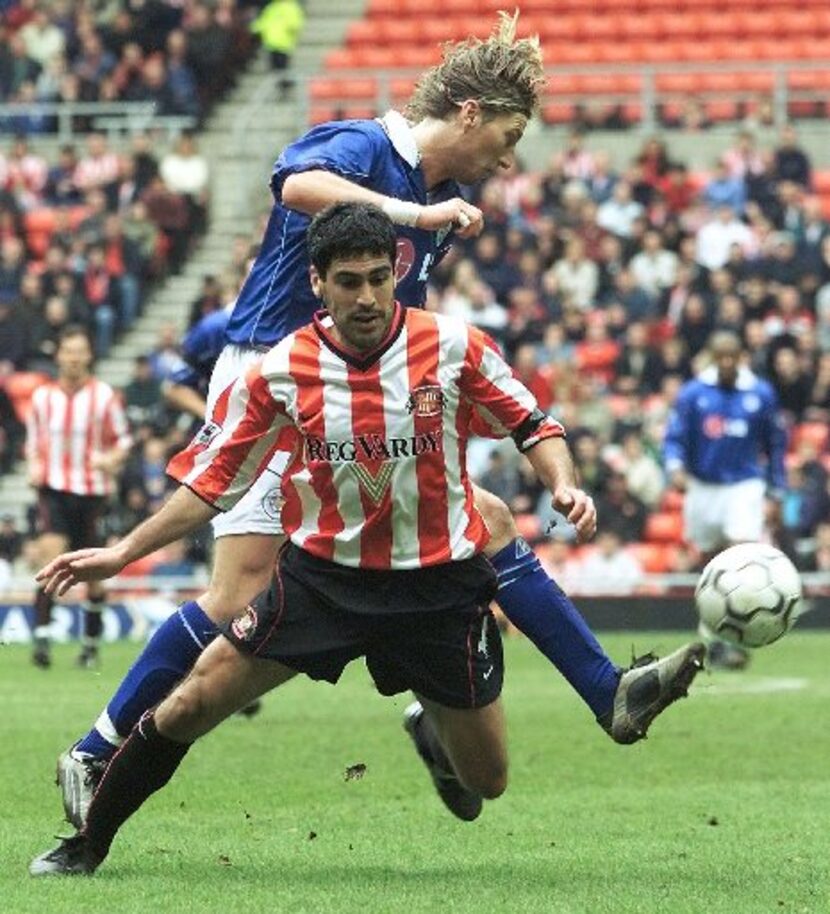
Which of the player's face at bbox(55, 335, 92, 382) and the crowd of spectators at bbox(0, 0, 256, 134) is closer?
the player's face at bbox(55, 335, 92, 382)

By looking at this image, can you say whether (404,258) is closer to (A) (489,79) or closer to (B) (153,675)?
(A) (489,79)

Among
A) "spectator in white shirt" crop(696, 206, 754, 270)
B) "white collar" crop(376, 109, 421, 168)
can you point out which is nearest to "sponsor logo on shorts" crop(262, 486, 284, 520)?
"white collar" crop(376, 109, 421, 168)

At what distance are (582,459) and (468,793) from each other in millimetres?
11874

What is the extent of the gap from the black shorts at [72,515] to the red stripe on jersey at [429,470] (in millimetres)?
8988

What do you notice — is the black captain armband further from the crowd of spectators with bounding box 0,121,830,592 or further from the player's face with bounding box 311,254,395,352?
the crowd of spectators with bounding box 0,121,830,592

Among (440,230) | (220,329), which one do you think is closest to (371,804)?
(440,230)

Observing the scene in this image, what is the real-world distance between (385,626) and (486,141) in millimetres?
1517

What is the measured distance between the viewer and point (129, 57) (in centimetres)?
2581

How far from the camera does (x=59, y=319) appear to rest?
2217 cm

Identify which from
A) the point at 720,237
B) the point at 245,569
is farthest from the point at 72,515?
the point at 245,569

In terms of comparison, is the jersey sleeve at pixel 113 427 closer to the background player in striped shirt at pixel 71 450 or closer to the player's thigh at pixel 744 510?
the background player in striped shirt at pixel 71 450

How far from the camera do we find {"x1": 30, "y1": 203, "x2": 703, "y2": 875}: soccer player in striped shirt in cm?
641

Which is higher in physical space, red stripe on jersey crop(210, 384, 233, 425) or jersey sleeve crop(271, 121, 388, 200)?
jersey sleeve crop(271, 121, 388, 200)

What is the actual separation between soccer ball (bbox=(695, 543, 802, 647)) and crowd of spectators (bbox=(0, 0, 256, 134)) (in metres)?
18.6
